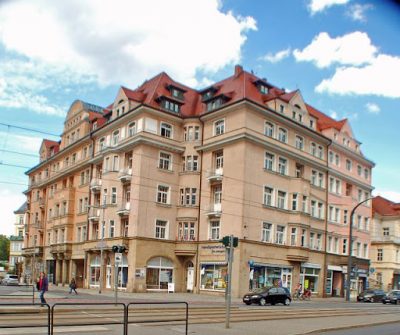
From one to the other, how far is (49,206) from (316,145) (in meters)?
36.7

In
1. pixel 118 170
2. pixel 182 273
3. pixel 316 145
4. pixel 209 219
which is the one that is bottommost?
pixel 182 273

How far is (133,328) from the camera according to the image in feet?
51.5

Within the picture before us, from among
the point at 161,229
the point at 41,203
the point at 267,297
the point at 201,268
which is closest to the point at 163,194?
the point at 161,229

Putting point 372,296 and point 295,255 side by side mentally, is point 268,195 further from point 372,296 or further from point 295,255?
point 372,296

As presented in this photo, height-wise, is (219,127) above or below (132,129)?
above

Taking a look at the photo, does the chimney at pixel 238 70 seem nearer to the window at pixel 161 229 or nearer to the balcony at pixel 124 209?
the window at pixel 161 229

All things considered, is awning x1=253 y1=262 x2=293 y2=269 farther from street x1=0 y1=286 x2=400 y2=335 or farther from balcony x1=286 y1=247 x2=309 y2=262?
street x1=0 y1=286 x2=400 y2=335

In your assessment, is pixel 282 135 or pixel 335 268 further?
pixel 335 268

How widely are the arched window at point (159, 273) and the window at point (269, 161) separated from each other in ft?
40.2

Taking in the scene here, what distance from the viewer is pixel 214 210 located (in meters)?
45.8

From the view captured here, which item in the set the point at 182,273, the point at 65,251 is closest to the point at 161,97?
the point at 182,273

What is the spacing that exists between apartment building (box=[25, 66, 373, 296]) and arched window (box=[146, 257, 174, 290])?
0.09m

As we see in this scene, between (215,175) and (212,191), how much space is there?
169 cm

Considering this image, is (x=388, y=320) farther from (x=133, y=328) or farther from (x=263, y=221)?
(x=263, y=221)
